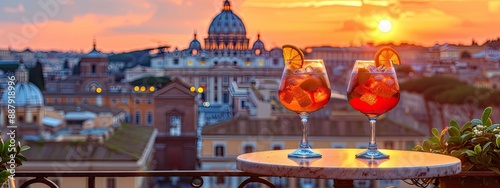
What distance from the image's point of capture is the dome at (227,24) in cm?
4756

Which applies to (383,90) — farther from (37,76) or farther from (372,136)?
(37,76)

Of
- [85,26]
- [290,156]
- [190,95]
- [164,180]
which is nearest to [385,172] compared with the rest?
[290,156]

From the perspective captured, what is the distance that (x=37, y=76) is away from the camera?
35156mm

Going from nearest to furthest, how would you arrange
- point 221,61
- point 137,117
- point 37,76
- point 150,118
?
point 37,76 < point 137,117 < point 150,118 < point 221,61

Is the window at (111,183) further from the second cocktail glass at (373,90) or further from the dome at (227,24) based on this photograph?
the dome at (227,24)

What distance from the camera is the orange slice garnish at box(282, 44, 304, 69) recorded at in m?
1.78

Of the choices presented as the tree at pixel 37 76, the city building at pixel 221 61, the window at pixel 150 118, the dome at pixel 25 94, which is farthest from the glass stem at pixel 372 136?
the city building at pixel 221 61

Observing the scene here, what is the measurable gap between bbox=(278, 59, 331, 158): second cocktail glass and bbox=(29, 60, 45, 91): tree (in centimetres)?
3236

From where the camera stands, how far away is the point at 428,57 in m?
28.6

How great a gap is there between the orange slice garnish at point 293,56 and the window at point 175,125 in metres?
34.5

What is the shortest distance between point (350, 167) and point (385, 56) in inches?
12.0

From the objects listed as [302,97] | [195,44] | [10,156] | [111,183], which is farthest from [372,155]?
[195,44]

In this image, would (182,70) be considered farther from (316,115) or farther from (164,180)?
(316,115)

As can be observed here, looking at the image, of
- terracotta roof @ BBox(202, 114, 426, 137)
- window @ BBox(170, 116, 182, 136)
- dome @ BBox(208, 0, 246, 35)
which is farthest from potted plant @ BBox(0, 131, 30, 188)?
dome @ BBox(208, 0, 246, 35)
